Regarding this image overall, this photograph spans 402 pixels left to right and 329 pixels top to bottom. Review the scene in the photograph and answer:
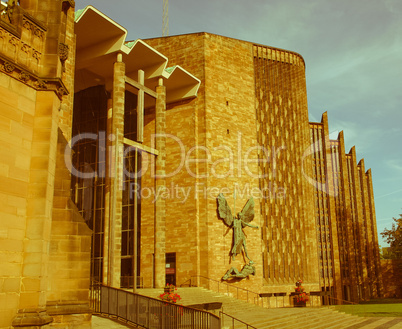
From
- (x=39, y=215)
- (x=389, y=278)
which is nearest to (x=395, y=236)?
(x=389, y=278)

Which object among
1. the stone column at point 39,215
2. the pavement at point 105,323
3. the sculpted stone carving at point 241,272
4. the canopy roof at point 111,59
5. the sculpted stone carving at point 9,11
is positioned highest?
the canopy roof at point 111,59

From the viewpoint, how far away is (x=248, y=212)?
31734 millimetres

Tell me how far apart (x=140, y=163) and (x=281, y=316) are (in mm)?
14192

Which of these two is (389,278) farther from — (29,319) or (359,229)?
(29,319)

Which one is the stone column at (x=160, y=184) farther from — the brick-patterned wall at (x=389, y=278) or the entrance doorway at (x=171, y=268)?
the brick-patterned wall at (x=389, y=278)

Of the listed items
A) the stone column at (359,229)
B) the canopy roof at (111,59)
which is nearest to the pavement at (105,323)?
the canopy roof at (111,59)

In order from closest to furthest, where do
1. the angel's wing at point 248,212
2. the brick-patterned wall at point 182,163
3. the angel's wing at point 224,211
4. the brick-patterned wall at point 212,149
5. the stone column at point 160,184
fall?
the stone column at point 160,184
the brick-patterned wall at point 182,163
the brick-patterned wall at point 212,149
the angel's wing at point 224,211
the angel's wing at point 248,212

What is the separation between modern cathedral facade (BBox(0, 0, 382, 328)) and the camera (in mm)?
10188

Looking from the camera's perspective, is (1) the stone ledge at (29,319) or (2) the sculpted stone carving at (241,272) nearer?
(1) the stone ledge at (29,319)

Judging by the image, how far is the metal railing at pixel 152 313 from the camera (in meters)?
14.2

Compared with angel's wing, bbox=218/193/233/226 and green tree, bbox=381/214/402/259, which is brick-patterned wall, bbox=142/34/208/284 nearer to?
angel's wing, bbox=218/193/233/226

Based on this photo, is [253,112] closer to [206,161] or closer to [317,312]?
[206,161]

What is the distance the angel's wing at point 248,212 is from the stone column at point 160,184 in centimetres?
616

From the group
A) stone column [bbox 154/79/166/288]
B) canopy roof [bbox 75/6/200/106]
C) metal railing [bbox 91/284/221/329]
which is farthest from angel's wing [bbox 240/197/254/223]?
metal railing [bbox 91/284/221/329]
